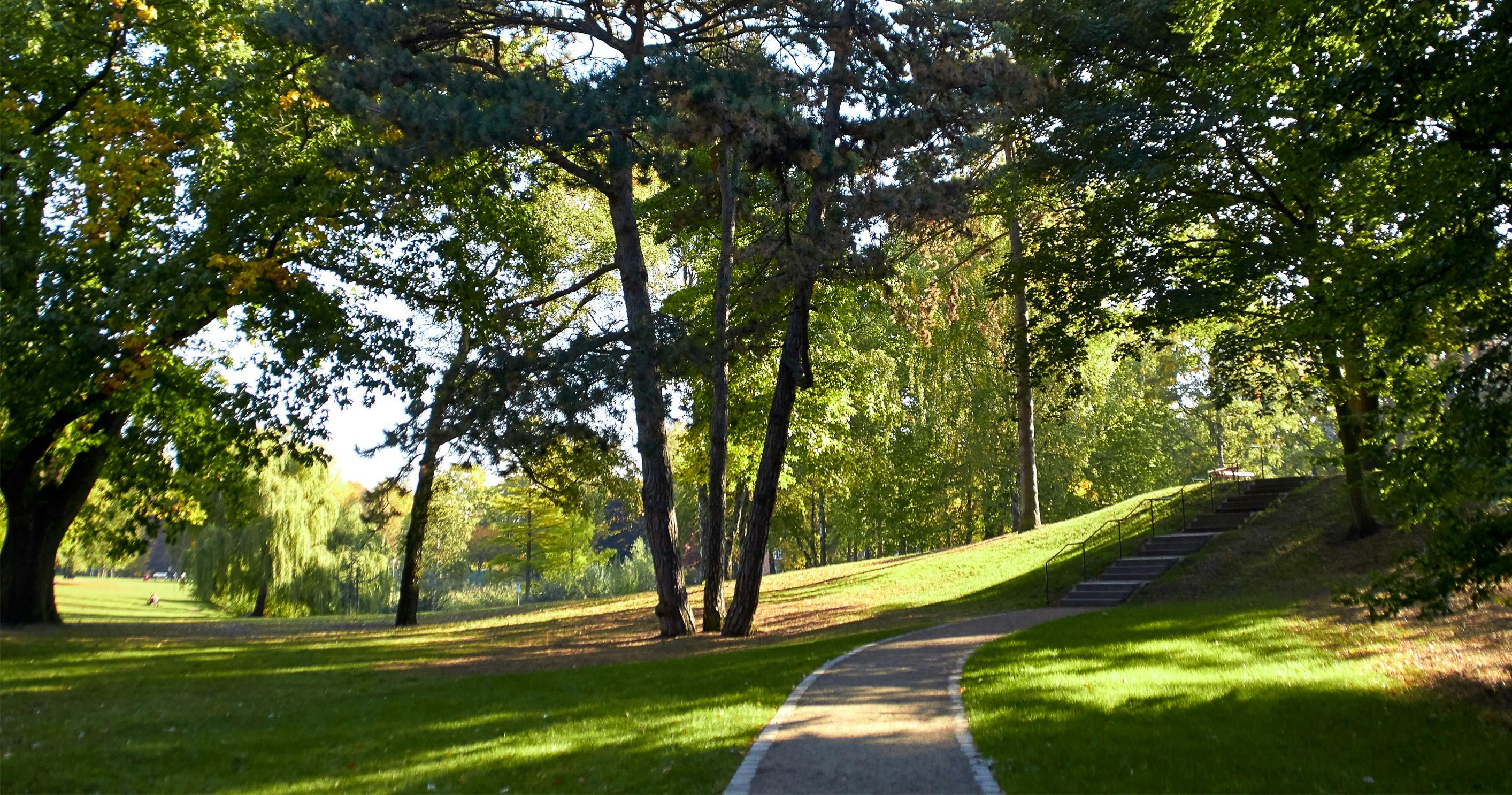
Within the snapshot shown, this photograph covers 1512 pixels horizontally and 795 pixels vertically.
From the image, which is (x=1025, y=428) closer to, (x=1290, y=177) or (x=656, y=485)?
(x=656, y=485)

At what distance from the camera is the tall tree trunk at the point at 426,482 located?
14.8 meters

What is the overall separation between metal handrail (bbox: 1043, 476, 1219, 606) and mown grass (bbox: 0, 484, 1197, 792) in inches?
21.8

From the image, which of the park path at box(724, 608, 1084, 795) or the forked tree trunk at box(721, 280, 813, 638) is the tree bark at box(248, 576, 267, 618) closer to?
the forked tree trunk at box(721, 280, 813, 638)

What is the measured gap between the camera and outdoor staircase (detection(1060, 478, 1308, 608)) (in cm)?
1977

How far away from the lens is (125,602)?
57531 mm

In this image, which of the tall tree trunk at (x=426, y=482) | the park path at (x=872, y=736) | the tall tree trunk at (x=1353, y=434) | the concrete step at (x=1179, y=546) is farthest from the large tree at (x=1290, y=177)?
the tall tree trunk at (x=426, y=482)

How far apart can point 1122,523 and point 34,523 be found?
24.3m

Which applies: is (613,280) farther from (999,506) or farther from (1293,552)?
(999,506)

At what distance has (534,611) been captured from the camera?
1188 inches

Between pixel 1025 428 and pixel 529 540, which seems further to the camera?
Answer: pixel 529 540

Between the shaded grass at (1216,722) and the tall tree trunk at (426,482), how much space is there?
8398 mm

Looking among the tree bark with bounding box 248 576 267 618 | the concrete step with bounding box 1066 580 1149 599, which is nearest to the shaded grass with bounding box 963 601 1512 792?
the concrete step with bounding box 1066 580 1149 599

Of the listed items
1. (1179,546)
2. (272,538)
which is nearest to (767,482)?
(1179,546)

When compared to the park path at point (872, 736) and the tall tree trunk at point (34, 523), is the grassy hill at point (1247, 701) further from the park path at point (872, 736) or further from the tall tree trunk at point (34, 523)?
the tall tree trunk at point (34, 523)
